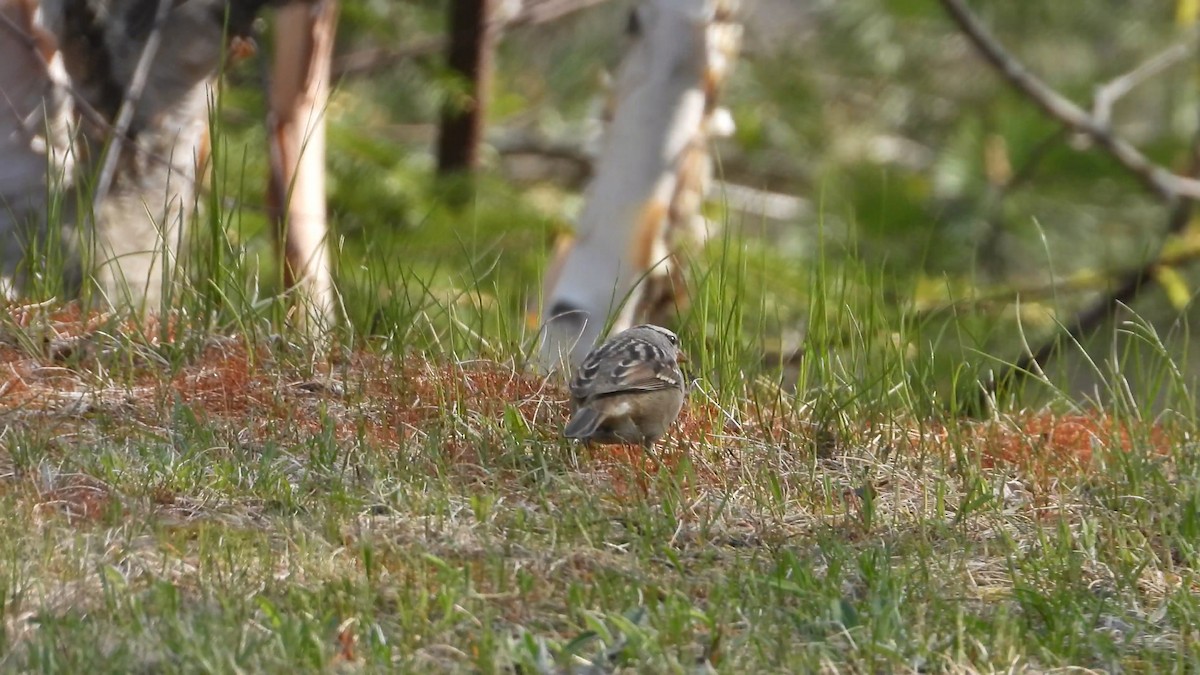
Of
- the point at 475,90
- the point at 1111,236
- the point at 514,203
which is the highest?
the point at 475,90

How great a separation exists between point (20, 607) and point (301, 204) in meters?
4.87

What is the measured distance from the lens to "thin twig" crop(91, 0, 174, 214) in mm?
5805

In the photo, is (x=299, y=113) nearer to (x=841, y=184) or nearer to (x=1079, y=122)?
(x=841, y=184)

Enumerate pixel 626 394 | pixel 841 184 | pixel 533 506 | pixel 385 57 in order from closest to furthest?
pixel 533 506, pixel 626 394, pixel 841 184, pixel 385 57

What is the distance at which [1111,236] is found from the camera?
11.2 m

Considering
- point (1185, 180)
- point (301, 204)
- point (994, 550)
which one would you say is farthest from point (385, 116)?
point (994, 550)

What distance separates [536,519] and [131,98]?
2.94 meters

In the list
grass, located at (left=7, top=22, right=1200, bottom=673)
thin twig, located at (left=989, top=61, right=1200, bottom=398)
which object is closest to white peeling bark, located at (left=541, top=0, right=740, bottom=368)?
thin twig, located at (left=989, top=61, right=1200, bottom=398)

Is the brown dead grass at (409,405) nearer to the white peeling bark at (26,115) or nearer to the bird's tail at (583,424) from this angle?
the bird's tail at (583,424)

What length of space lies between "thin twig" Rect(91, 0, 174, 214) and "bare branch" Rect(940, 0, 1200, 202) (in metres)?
4.87

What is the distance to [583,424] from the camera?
13.9 ft

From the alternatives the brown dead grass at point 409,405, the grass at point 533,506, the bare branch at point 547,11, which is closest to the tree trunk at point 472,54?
the bare branch at point 547,11

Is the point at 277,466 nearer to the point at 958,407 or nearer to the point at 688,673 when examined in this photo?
the point at 688,673

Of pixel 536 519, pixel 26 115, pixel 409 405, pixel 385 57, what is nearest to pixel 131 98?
pixel 26 115
